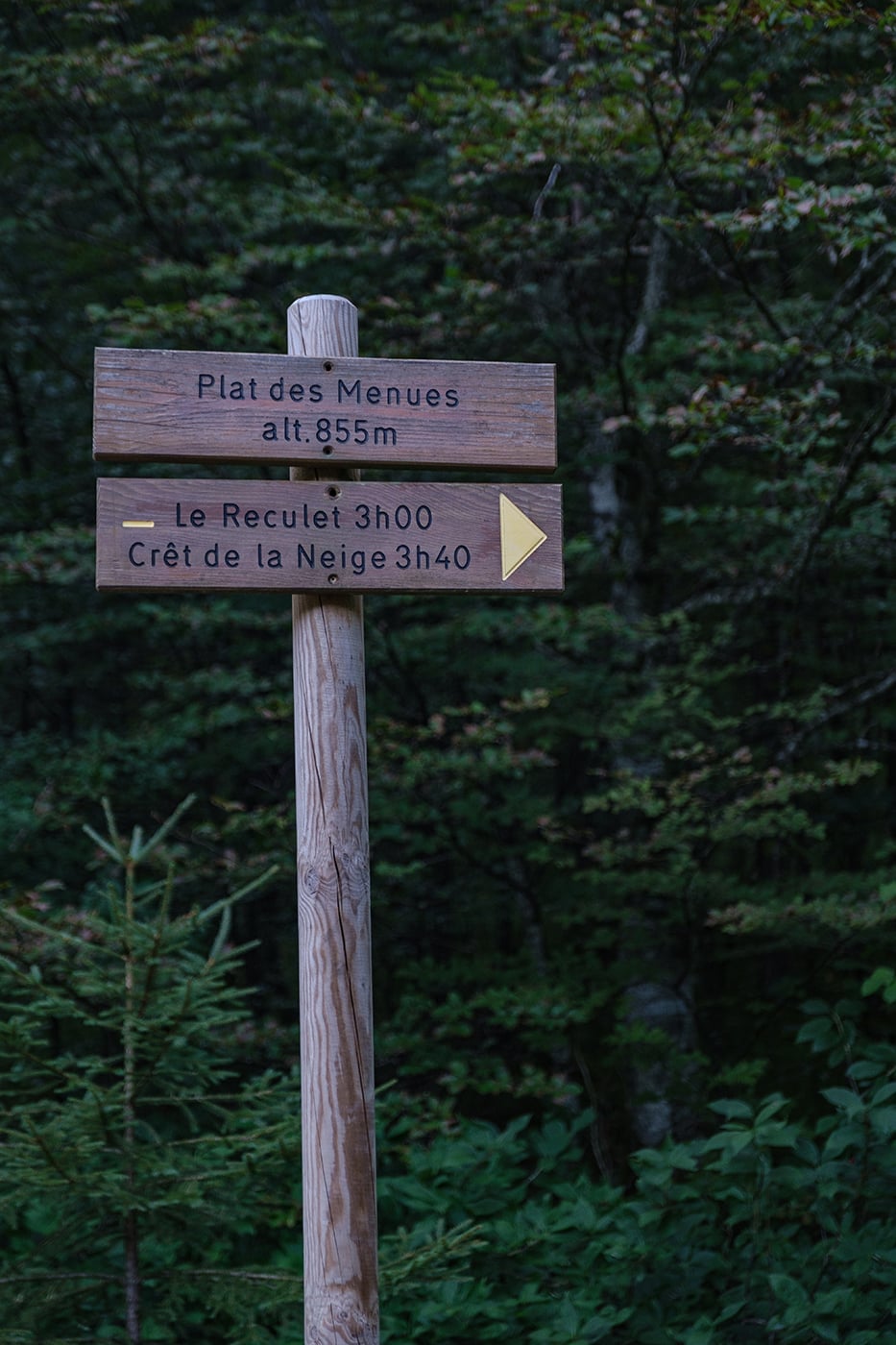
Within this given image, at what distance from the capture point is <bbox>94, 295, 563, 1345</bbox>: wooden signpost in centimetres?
218

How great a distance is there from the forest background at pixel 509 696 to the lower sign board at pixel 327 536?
3.41 ft

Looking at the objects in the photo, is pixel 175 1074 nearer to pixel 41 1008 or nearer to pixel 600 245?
pixel 41 1008

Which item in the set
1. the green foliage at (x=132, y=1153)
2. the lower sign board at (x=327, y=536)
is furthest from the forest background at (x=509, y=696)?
the lower sign board at (x=327, y=536)

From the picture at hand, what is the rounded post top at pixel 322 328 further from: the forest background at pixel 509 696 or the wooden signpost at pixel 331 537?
the forest background at pixel 509 696

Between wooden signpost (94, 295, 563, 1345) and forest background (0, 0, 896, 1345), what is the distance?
2.40 feet

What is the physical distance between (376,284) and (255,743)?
2.93m

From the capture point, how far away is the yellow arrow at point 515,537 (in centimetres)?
233

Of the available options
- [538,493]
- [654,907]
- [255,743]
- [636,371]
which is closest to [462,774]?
[654,907]

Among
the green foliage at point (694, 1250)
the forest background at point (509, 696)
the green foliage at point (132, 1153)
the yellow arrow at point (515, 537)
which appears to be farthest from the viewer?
the forest background at point (509, 696)

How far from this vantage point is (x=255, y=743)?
26.0 feet

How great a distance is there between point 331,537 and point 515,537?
1.13 ft

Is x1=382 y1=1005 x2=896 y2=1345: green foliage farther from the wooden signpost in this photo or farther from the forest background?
the wooden signpost

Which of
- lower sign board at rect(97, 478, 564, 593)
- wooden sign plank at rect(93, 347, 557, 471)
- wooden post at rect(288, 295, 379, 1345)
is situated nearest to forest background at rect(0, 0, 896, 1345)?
wooden post at rect(288, 295, 379, 1345)

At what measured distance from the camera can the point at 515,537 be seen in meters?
2.34
